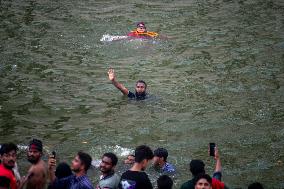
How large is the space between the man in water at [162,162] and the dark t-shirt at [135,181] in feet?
8.33

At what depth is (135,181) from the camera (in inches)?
312

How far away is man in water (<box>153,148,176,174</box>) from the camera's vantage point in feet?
34.8

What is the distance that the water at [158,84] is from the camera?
12992 mm

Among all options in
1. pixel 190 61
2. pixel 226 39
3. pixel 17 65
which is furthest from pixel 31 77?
pixel 226 39

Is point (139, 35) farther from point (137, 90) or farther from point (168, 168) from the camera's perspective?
point (168, 168)

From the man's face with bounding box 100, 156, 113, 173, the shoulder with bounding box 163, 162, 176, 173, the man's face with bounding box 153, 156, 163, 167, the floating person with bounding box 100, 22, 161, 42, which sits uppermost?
the floating person with bounding box 100, 22, 161, 42

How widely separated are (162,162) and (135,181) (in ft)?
9.46

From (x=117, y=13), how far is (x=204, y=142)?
16.3 m

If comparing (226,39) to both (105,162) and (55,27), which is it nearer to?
(55,27)

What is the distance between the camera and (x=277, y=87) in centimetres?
1694

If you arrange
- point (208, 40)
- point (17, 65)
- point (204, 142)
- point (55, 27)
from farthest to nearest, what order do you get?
point (55, 27)
point (208, 40)
point (17, 65)
point (204, 142)

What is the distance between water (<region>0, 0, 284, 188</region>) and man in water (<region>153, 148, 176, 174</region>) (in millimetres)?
337

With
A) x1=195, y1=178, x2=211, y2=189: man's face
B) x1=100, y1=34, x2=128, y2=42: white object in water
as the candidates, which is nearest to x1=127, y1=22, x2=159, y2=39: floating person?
x1=100, y1=34, x2=128, y2=42: white object in water

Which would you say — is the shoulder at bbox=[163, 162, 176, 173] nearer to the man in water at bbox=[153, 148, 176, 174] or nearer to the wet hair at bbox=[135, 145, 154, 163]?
the man in water at bbox=[153, 148, 176, 174]
